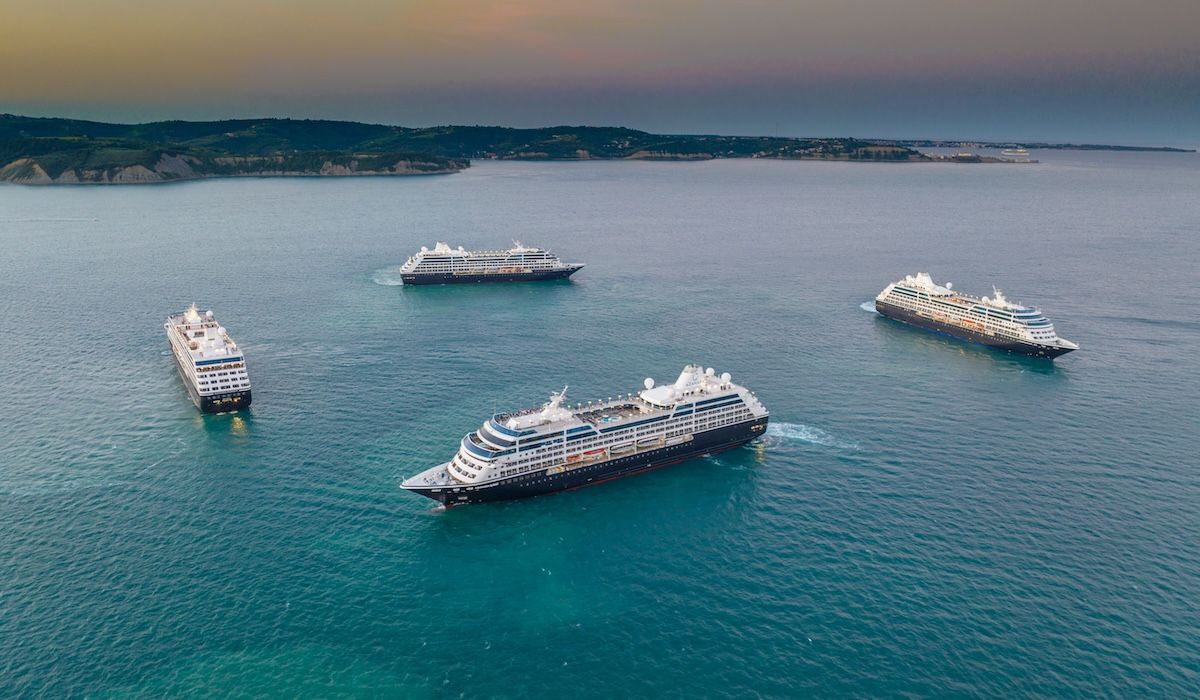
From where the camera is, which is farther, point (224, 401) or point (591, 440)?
point (224, 401)

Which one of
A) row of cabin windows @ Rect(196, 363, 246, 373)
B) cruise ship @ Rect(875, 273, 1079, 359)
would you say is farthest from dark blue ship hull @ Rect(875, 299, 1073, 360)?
row of cabin windows @ Rect(196, 363, 246, 373)

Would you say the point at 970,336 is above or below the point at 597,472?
above

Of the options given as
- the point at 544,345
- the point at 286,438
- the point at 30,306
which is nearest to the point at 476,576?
the point at 286,438

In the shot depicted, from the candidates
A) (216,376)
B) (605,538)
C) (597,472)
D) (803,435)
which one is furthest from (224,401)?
(803,435)

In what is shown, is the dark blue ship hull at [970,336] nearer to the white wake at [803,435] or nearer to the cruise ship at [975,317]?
the cruise ship at [975,317]

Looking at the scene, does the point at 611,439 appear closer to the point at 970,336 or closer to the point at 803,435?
the point at 803,435

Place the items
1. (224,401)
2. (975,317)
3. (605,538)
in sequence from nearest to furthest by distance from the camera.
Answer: (605,538)
(224,401)
(975,317)

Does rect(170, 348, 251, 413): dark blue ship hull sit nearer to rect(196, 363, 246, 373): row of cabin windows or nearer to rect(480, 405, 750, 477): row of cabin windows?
rect(196, 363, 246, 373): row of cabin windows
